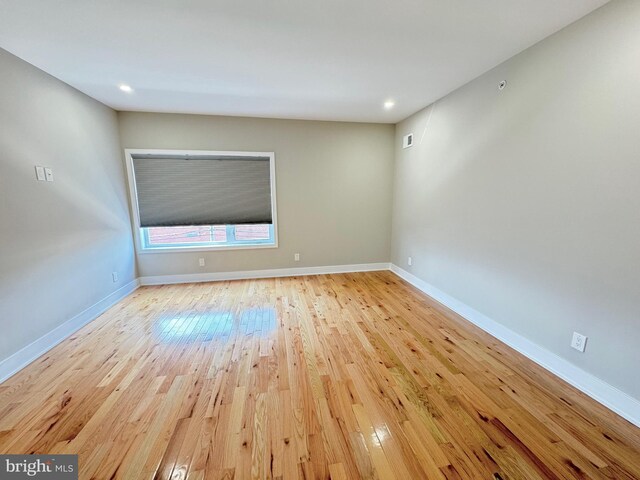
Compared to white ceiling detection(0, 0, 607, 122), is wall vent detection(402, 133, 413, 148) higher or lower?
lower

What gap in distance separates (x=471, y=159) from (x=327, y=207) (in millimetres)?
2154

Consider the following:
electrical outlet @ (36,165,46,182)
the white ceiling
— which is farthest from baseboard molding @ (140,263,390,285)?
the white ceiling

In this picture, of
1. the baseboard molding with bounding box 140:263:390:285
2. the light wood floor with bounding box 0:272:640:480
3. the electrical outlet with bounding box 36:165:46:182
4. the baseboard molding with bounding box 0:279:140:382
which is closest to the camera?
the light wood floor with bounding box 0:272:640:480

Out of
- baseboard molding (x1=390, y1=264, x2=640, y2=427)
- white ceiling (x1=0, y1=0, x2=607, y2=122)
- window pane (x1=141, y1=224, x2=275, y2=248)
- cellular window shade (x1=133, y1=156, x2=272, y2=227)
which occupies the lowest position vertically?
baseboard molding (x1=390, y1=264, x2=640, y2=427)

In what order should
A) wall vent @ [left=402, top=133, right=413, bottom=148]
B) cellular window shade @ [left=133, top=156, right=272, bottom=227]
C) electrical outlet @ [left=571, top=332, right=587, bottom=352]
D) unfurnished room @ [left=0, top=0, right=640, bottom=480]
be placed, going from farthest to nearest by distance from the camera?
wall vent @ [left=402, top=133, right=413, bottom=148]
cellular window shade @ [left=133, top=156, right=272, bottom=227]
electrical outlet @ [left=571, top=332, right=587, bottom=352]
unfurnished room @ [left=0, top=0, right=640, bottom=480]

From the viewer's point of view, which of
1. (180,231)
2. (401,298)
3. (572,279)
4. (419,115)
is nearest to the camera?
(572,279)

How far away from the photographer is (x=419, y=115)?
359 cm

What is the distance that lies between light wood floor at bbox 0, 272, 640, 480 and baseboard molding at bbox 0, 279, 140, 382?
8 centimetres

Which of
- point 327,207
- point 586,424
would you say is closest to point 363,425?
point 586,424

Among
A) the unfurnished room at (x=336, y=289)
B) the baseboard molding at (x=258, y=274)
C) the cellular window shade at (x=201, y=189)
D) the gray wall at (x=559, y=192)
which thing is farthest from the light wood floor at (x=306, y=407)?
the cellular window shade at (x=201, y=189)

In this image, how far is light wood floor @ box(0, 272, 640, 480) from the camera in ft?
4.26

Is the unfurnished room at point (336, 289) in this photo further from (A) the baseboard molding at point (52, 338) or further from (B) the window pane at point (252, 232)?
(B) the window pane at point (252, 232)

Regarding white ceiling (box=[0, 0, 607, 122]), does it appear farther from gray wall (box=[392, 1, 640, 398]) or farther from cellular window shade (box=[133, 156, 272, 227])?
cellular window shade (box=[133, 156, 272, 227])

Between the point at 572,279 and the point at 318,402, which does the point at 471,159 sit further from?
the point at 318,402
